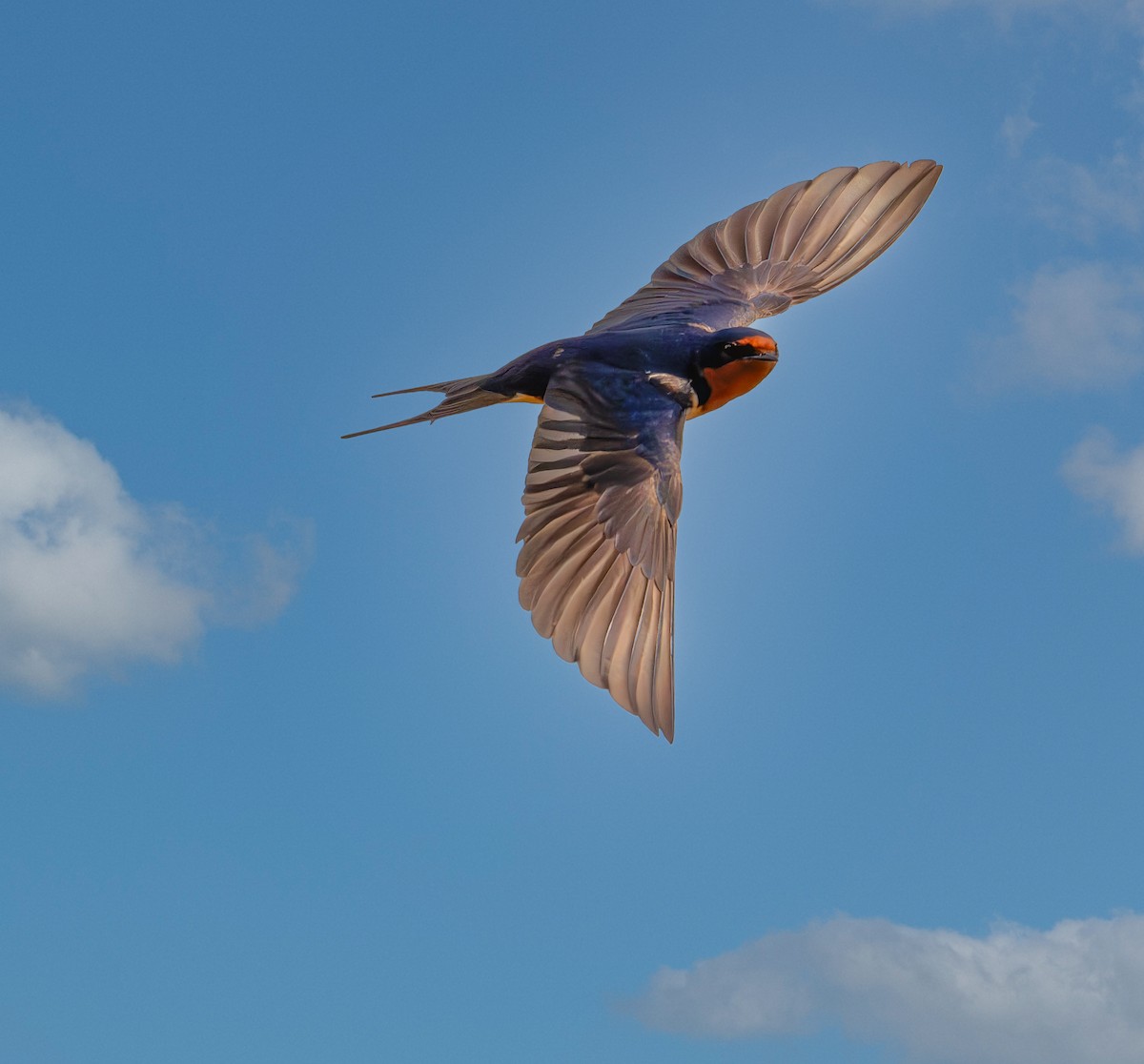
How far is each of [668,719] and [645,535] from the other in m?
0.94

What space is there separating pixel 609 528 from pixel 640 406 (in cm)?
67

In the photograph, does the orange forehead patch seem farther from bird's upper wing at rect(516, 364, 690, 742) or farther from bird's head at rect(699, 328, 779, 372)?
bird's upper wing at rect(516, 364, 690, 742)

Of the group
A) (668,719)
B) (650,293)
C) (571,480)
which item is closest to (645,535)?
(571,480)

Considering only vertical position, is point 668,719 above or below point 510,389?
below

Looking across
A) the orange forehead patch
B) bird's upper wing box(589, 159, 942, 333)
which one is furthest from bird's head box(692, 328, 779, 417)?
bird's upper wing box(589, 159, 942, 333)

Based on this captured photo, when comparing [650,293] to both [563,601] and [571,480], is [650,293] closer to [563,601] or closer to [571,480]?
[571,480]

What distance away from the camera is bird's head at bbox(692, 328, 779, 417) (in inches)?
256

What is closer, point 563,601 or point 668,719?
point 668,719

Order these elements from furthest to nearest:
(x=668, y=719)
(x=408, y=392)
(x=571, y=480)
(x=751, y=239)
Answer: (x=751, y=239), (x=408, y=392), (x=571, y=480), (x=668, y=719)

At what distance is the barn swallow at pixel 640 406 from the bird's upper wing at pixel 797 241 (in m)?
0.01

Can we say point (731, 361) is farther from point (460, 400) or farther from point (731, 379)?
point (460, 400)

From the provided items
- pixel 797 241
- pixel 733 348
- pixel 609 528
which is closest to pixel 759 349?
pixel 733 348

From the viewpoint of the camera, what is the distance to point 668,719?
5090mm

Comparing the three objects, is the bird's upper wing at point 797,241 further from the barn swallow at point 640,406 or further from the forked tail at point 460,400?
the forked tail at point 460,400
